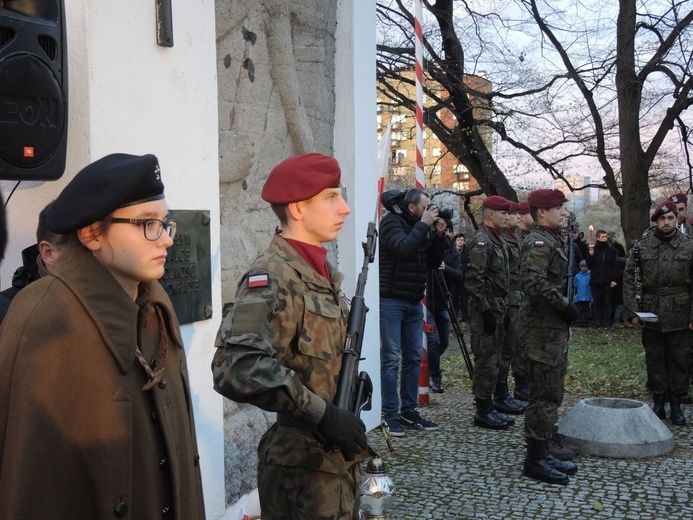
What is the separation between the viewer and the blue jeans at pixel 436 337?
29.3 ft

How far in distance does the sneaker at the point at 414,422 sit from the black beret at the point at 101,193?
221 inches

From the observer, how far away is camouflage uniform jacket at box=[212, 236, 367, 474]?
245 cm

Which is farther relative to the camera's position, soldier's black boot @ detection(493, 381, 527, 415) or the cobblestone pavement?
soldier's black boot @ detection(493, 381, 527, 415)

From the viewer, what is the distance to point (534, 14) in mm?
15625

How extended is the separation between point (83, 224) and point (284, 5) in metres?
3.92

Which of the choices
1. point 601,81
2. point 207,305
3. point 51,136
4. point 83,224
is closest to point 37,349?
point 83,224

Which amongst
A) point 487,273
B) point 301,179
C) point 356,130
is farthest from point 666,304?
point 301,179

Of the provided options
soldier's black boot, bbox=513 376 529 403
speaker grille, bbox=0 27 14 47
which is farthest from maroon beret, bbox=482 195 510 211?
speaker grille, bbox=0 27 14 47

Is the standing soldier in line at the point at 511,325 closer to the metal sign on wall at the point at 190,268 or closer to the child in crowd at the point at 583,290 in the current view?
the metal sign on wall at the point at 190,268

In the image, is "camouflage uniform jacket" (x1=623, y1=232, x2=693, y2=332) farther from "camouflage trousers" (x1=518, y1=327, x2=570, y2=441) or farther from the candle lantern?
the candle lantern

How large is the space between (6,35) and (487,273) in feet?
18.2

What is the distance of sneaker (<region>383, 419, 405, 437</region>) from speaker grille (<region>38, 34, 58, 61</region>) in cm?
496

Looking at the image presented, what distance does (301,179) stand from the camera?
2787mm

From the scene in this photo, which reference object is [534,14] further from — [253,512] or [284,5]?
[253,512]
